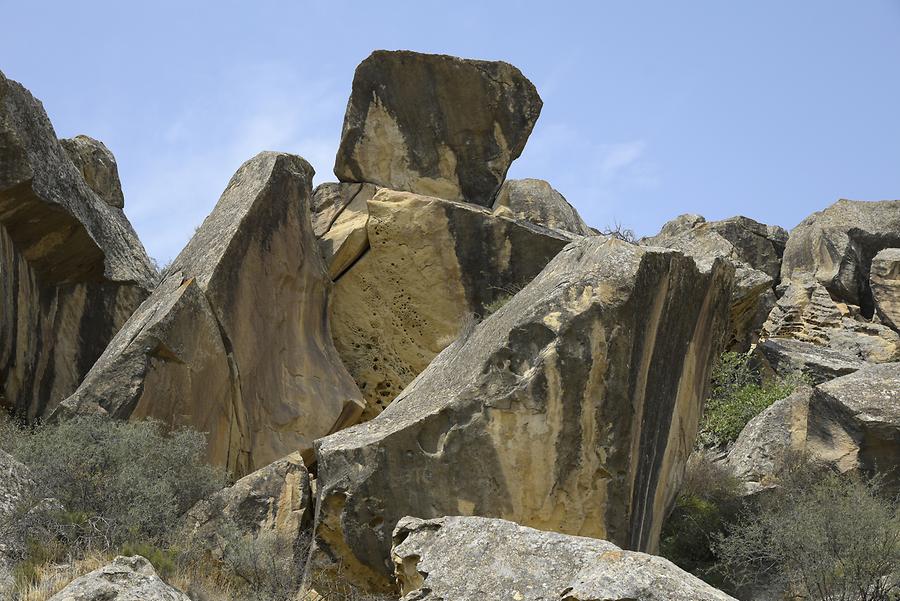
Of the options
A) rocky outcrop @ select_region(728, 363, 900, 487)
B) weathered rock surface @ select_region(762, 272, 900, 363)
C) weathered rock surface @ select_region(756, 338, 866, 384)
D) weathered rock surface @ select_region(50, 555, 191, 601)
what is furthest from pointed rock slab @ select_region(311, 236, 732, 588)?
weathered rock surface @ select_region(762, 272, 900, 363)

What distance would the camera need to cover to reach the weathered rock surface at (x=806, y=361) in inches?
827

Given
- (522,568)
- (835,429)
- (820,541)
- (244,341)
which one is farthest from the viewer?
(244,341)

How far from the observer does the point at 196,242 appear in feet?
Answer: 54.1

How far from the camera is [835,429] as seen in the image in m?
14.8

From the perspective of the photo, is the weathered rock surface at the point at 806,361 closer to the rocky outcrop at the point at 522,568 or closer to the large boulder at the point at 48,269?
the large boulder at the point at 48,269

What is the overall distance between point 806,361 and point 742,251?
6.58m

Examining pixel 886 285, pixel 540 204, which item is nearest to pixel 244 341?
pixel 540 204

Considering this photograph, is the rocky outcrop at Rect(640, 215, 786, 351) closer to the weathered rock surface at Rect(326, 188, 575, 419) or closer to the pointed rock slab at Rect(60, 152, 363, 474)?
the weathered rock surface at Rect(326, 188, 575, 419)

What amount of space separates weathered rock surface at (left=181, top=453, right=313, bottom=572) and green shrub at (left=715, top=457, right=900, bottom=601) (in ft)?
14.1

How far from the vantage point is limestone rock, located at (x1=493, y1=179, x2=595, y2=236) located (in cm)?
2178

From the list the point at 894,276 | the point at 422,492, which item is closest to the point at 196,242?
the point at 422,492

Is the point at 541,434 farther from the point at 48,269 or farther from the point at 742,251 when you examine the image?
the point at 742,251

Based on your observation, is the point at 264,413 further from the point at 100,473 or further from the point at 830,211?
the point at 830,211

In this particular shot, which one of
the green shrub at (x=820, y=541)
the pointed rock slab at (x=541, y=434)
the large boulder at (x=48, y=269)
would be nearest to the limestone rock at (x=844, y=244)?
the green shrub at (x=820, y=541)
